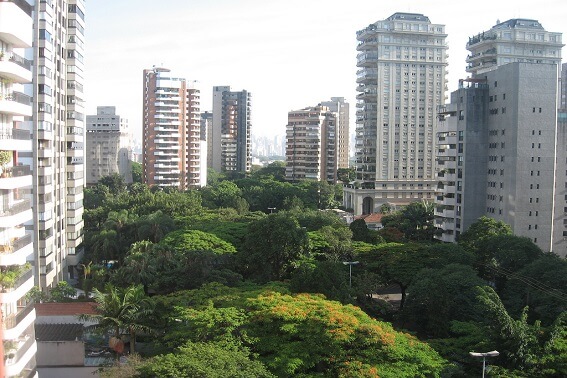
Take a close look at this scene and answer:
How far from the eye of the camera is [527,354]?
2028 centimetres

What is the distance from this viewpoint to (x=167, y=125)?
8788cm

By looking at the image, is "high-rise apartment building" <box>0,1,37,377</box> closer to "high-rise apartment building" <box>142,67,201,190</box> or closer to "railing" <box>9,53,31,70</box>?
"railing" <box>9,53,31,70</box>

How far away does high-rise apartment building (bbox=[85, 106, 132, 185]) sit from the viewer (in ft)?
A: 348

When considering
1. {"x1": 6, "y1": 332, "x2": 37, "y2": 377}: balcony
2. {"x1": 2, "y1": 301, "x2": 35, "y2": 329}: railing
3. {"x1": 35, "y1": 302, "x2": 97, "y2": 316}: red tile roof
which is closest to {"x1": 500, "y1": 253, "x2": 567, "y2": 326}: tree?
{"x1": 35, "y1": 302, "x2": 97, "y2": 316}: red tile roof

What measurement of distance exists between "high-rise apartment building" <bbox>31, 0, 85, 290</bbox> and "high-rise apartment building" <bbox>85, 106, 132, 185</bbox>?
62292mm

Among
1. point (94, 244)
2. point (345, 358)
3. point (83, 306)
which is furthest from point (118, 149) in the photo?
point (345, 358)

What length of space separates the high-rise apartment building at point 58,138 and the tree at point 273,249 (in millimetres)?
10491

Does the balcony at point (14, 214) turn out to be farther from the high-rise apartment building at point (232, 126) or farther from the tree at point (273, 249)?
the high-rise apartment building at point (232, 126)

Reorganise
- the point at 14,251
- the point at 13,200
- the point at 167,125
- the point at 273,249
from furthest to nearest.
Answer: the point at 167,125
the point at 273,249
the point at 13,200
the point at 14,251

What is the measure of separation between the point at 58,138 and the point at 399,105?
4673cm

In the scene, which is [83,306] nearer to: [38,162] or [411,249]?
[38,162]

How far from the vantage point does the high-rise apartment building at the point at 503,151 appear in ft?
149

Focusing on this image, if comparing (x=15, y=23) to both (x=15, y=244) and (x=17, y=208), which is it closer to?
(x=17, y=208)

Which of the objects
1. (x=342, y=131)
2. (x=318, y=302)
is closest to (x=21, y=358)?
(x=318, y=302)
